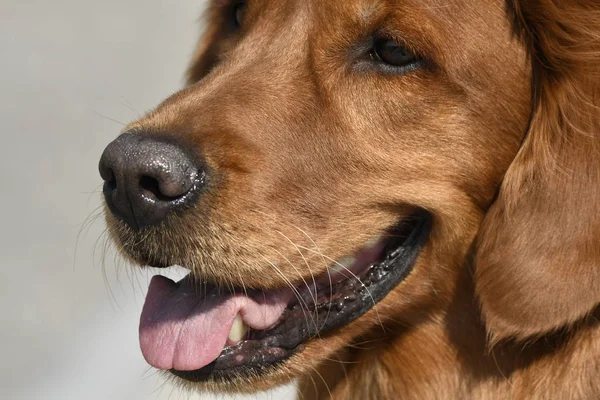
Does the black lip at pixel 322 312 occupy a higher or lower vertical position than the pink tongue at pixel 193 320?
lower

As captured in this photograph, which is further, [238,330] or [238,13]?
[238,13]

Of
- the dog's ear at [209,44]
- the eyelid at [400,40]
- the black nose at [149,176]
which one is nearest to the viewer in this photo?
the black nose at [149,176]

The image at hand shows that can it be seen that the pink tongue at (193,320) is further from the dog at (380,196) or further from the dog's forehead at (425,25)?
the dog's forehead at (425,25)

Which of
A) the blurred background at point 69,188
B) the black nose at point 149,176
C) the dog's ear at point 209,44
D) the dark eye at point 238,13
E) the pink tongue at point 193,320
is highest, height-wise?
the black nose at point 149,176

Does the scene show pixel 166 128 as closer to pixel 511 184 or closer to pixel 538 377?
pixel 511 184

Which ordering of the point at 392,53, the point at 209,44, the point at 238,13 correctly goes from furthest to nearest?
1. the point at 209,44
2. the point at 238,13
3. the point at 392,53

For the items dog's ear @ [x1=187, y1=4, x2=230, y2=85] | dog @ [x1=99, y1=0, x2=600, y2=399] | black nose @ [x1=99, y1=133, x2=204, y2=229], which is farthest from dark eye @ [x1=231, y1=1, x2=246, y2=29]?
black nose @ [x1=99, y1=133, x2=204, y2=229]

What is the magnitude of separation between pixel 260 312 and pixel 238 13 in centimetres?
132

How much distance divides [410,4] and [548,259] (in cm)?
88

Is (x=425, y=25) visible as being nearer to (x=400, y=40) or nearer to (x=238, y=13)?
(x=400, y=40)

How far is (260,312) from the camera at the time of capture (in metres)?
3.11

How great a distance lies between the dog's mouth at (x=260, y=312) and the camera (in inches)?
A: 120

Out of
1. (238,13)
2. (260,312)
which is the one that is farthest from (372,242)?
(238,13)

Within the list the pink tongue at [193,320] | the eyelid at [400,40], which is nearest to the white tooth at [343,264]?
the pink tongue at [193,320]
